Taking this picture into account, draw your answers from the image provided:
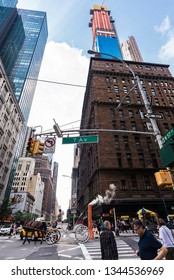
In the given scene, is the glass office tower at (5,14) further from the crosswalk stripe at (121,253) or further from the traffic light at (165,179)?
the traffic light at (165,179)

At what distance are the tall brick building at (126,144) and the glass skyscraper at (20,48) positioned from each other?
28.9 m

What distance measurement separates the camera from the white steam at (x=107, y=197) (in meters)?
26.8

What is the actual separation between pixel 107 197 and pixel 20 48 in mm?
98330

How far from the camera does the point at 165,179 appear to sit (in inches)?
218

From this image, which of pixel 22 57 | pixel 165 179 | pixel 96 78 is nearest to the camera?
pixel 165 179

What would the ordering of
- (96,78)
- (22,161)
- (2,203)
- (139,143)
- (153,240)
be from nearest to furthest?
(153,240)
(139,143)
(2,203)
(96,78)
(22,161)

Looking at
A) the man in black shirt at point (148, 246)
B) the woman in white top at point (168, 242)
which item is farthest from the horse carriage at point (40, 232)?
the man in black shirt at point (148, 246)

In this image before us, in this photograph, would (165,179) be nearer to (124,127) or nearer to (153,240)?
(153,240)

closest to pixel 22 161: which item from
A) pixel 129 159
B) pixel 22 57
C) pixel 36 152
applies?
pixel 22 57

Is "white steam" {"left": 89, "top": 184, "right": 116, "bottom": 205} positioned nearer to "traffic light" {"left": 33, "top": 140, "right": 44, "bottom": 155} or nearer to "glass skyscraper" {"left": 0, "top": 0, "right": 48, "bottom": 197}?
"traffic light" {"left": 33, "top": 140, "right": 44, "bottom": 155}

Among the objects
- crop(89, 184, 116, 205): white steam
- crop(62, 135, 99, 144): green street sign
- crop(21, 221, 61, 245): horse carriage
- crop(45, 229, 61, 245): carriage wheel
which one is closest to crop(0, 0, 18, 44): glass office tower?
crop(89, 184, 116, 205): white steam

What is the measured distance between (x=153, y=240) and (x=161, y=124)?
133 feet

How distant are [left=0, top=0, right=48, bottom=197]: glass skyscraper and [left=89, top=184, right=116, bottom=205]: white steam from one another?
134 ft
